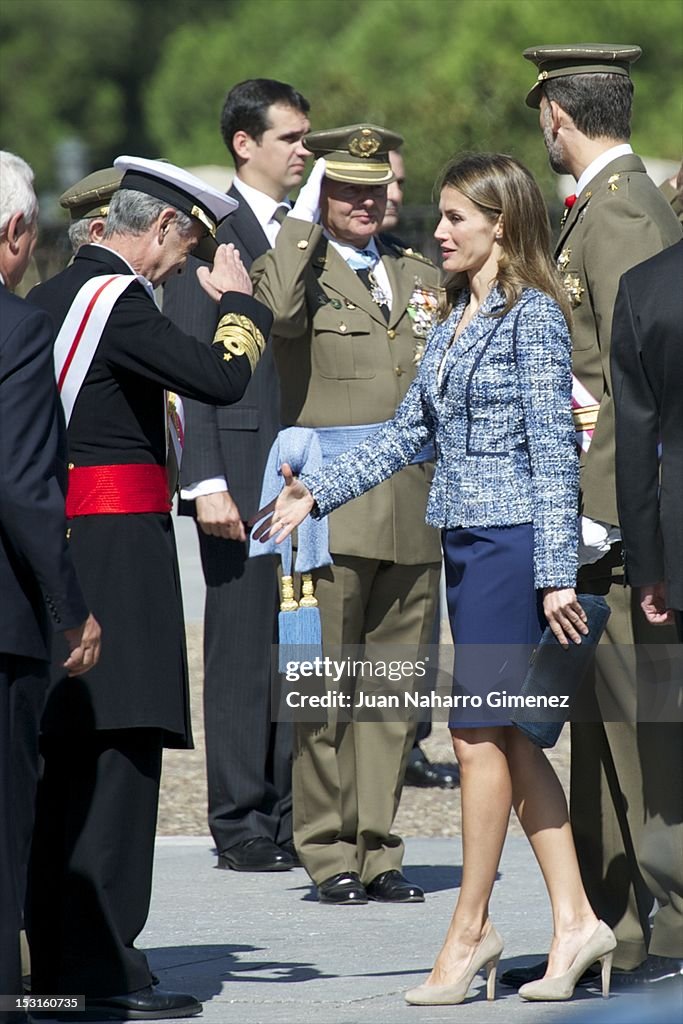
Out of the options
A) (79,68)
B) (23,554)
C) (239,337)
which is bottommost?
(23,554)

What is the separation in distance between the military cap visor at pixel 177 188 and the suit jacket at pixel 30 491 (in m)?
0.72

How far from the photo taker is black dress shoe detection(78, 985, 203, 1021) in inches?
193

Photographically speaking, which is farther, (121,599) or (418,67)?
(418,67)

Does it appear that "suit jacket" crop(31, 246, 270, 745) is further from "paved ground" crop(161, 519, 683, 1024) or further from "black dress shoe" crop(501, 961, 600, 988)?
"black dress shoe" crop(501, 961, 600, 988)

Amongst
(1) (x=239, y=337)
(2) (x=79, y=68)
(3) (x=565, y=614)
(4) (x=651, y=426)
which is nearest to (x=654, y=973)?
(3) (x=565, y=614)

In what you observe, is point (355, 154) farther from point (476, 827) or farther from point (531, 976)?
point (531, 976)

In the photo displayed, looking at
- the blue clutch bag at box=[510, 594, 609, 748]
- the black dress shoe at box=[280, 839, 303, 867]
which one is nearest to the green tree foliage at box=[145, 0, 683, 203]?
the black dress shoe at box=[280, 839, 303, 867]

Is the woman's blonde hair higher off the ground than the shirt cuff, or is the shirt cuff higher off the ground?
the woman's blonde hair

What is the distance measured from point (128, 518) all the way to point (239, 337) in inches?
20.0

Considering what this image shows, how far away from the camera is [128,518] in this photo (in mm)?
4996

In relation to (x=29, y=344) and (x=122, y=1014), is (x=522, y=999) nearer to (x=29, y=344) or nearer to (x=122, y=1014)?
(x=122, y=1014)

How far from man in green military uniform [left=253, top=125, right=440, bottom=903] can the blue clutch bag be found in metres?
1.53

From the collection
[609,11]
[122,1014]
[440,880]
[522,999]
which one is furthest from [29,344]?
[609,11]

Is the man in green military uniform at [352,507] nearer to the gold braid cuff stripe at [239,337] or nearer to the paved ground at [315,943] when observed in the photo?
the paved ground at [315,943]
